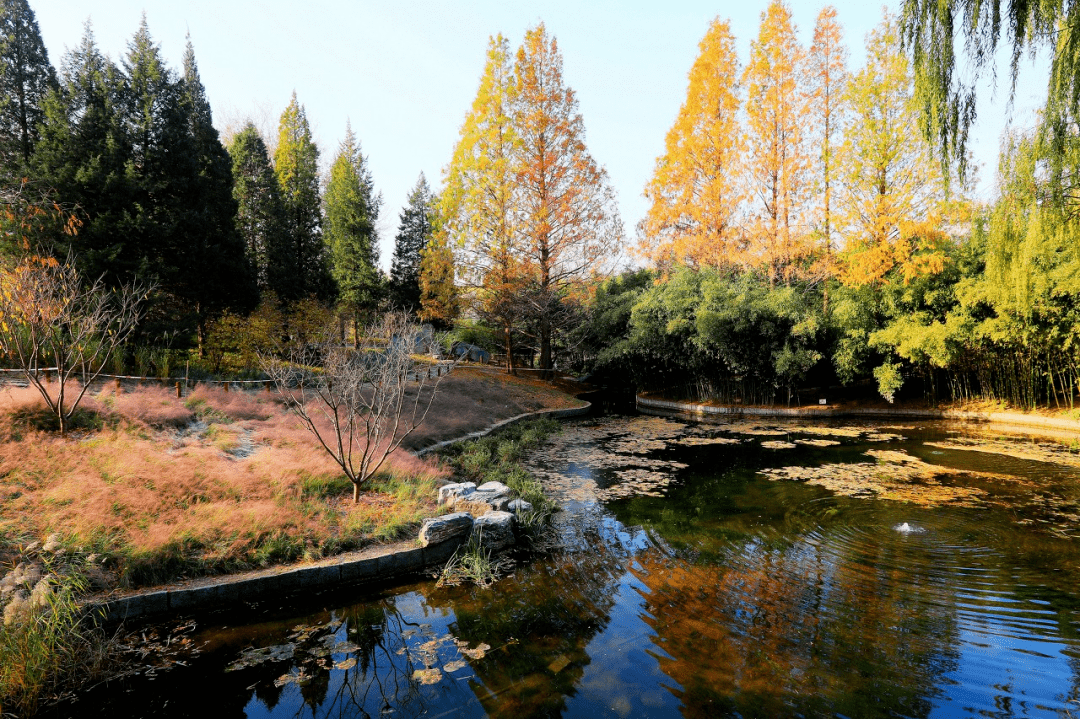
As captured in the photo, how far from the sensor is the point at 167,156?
613 inches

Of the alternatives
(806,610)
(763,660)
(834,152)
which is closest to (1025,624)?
(806,610)

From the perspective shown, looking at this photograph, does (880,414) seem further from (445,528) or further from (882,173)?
(445,528)

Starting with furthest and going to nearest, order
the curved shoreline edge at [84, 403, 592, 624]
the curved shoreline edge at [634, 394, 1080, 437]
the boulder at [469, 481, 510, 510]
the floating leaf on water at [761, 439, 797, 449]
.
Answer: the curved shoreline edge at [634, 394, 1080, 437] < the floating leaf on water at [761, 439, 797, 449] < the boulder at [469, 481, 510, 510] < the curved shoreline edge at [84, 403, 592, 624]

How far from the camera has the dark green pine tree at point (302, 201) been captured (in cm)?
2322

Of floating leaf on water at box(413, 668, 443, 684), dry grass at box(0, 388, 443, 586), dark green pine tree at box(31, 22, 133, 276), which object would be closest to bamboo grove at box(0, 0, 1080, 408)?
dark green pine tree at box(31, 22, 133, 276)

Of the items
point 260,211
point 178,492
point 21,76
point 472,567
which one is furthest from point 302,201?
point 472,567

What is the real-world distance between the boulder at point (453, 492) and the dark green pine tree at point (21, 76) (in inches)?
643

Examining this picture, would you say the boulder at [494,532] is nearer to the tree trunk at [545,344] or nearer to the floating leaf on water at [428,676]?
the floating leaf on water at [428,676]

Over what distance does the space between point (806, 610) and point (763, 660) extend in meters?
1.00

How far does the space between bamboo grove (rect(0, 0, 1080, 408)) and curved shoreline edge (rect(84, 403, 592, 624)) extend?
852 centimetres

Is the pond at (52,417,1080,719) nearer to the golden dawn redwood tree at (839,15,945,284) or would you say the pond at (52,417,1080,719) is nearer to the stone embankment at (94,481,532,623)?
the stone embankment at (94,481,532,623)

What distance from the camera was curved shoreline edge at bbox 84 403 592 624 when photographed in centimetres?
445

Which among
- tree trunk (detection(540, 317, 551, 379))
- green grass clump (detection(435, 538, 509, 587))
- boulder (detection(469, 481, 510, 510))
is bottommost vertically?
green grass clump (detection(435, 538, 509, 587))

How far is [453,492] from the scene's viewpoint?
7098 millimetres
